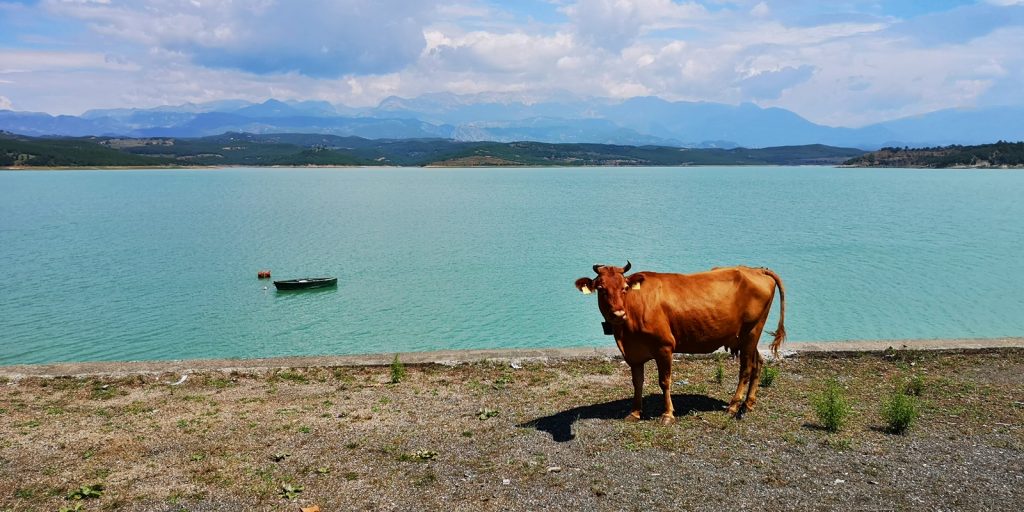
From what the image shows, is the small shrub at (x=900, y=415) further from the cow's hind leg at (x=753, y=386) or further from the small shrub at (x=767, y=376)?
the small shrub at (x=767, y=376)

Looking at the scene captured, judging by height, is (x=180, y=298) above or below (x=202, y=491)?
below

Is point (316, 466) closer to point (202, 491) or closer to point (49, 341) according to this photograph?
point (202, 491)

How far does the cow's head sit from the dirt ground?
6.18 feet

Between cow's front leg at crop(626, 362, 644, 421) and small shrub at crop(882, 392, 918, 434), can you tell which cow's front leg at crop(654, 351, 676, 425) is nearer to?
cow's front leg at crop(626, 362, 644, 421)

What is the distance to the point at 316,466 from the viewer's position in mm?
8844

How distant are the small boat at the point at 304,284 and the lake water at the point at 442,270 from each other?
48cm

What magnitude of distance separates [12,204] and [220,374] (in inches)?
4267

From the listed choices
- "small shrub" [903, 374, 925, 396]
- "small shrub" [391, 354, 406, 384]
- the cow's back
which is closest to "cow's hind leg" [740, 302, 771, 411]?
the cow's back

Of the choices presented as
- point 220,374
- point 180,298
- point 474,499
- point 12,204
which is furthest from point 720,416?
point 12,204

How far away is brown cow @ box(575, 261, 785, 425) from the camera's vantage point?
33.5 ft

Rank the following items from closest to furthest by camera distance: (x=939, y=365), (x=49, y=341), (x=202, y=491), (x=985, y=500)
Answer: (x=985, y=500)
(x=202, y=491)
(x=939, y=365)
(x=49, y=341)

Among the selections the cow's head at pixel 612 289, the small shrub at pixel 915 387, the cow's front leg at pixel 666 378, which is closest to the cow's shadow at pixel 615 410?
the cow's front leg at pixel 666 378

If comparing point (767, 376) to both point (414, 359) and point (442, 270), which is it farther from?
point (442, 270)

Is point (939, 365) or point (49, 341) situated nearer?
point (939, 365)
